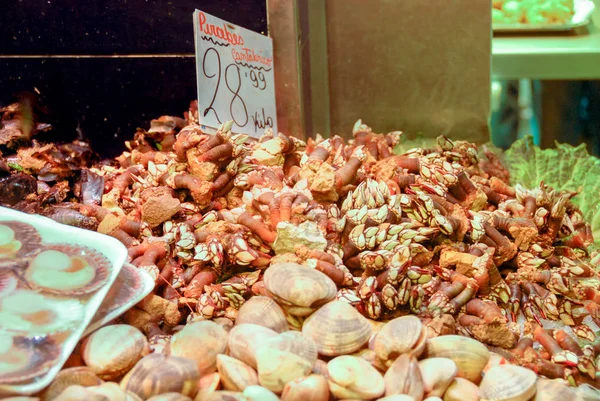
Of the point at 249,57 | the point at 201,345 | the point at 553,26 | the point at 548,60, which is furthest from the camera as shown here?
the point at 553,26

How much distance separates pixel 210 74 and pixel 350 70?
757mm

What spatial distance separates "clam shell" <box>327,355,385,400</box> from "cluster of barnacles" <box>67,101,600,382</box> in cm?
26

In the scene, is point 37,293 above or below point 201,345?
above

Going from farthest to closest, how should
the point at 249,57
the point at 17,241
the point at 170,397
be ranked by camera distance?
the point at 249,57 → the point at 17,241 → the point at 170,397

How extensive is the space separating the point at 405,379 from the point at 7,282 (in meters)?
0.74

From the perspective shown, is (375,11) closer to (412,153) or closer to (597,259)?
(412,153)

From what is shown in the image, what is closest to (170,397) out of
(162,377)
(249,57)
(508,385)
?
(162,377)

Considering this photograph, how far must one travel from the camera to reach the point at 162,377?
1004mm

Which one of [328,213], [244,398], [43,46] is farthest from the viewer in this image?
[43,46]

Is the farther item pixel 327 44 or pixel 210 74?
pixel 327 44

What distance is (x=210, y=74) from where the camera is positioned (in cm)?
191

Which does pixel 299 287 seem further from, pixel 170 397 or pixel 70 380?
pixel 70 380

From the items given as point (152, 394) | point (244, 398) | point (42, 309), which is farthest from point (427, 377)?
point (42, 309)

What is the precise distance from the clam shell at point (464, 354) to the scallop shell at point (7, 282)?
770 millimetres
